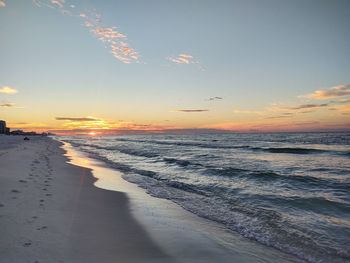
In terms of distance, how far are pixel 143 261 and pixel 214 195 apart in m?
7.56

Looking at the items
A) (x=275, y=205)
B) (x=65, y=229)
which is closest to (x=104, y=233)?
(x=65, y=229)

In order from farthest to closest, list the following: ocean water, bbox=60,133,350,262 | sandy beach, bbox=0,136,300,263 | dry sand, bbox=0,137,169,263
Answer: ocean water, bbox=60,133,350,262, sandy beach, bbox=0,136,300,263, dry sand, bbox=0,137,169,263

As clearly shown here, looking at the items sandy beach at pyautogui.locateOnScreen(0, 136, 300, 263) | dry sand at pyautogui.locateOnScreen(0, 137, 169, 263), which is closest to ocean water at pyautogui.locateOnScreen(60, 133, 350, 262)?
sandy beach at pyautogui.locateOnScreen(0, 136, 300, 263)

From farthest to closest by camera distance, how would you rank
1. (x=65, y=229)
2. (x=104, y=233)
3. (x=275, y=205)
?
(x=275, y=205)
(x=104, y=233)
(x=65, y=229)

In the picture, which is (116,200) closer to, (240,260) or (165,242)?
(165,242)

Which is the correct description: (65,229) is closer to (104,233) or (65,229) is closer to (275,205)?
(104,233)

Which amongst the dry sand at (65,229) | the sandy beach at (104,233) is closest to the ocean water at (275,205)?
the sandy beach at (104,233)

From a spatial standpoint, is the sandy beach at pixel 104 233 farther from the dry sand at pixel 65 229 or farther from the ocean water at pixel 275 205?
the ocean water at pixel 275 205

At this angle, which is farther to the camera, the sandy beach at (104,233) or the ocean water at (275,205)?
the ocean water at (275,205)

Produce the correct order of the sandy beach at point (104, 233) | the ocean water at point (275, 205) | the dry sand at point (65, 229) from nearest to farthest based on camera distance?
1. the dry sand at point (65, 229)
2. the sandy beach at point (104, 233)
3. the ocean water at point (275, 205)

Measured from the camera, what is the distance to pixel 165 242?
21.0ft

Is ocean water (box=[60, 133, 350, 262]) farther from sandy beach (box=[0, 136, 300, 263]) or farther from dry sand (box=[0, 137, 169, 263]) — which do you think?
dry sand (box=[0, 137, 169, 263])

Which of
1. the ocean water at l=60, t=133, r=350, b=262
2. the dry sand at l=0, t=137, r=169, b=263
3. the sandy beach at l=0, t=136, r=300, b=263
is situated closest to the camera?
the dry sand at l=0, t=137, r=169, b=263

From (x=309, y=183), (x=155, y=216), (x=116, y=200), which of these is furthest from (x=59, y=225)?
(x=309, y=183)
